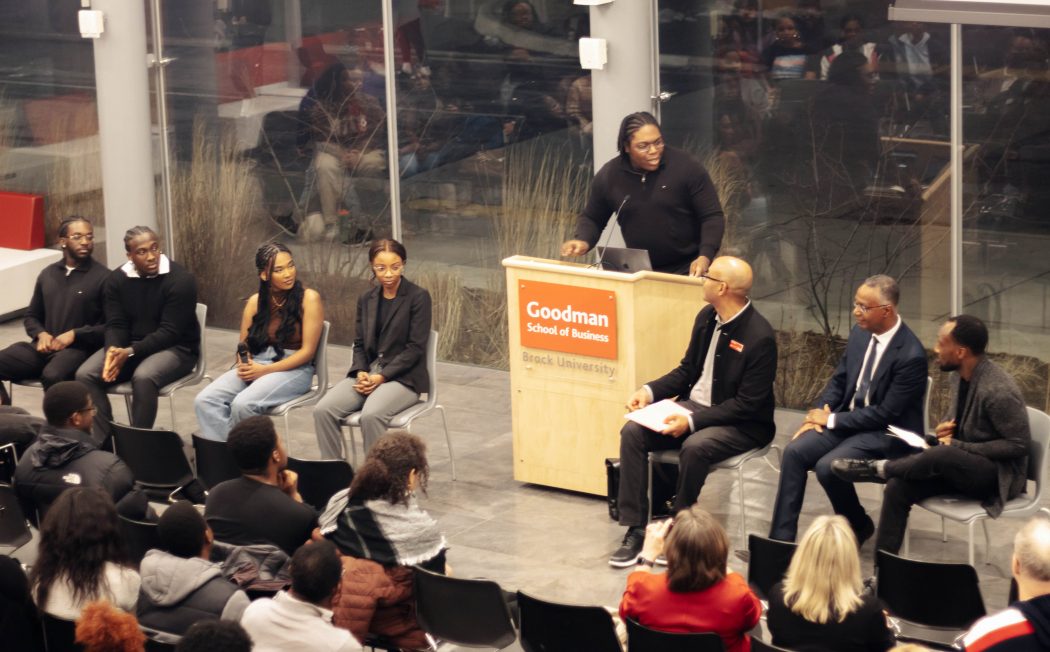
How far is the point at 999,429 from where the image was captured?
6559 millimetres

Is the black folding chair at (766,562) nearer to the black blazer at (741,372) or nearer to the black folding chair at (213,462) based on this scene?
the black blazer at (741,372)

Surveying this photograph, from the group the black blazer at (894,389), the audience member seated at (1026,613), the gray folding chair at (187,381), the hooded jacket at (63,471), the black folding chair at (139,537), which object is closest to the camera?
the audience member seated at (1026,613)

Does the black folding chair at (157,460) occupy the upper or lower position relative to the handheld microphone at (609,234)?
lower

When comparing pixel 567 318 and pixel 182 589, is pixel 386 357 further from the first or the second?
pixel 182 589

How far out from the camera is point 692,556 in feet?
17.0

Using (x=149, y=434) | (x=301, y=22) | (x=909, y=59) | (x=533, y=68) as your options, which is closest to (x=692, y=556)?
(x=149, y=434)

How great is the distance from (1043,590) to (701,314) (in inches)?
110

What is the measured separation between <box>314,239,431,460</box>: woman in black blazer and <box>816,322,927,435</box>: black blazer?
2262mm

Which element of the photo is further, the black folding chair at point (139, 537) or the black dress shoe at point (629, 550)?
the black dress shoe at point (629, 550)

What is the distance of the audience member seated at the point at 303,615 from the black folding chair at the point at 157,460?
2538 millimetres

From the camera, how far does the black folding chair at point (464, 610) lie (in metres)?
5.57

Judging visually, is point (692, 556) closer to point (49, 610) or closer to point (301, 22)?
point (49, 610)

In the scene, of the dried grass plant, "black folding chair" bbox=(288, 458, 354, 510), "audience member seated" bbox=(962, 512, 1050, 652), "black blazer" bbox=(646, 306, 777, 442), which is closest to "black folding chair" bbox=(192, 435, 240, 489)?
"black folding chair" bbox=(288, 458, 354, 510)

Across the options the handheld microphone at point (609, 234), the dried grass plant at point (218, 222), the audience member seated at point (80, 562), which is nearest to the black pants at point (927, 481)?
the handheld microphone at point (609, 234)
